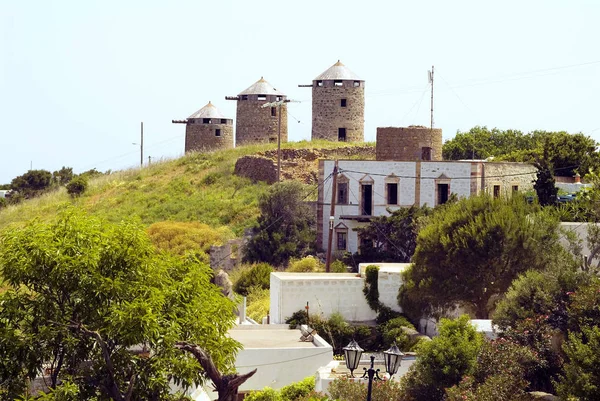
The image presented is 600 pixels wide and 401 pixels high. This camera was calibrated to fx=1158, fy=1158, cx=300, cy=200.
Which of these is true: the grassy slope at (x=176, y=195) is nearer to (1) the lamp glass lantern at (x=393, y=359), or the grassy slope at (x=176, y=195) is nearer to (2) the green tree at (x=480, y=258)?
(2) the green tree at (x=480, y=258)

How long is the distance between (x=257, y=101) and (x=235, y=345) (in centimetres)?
3987

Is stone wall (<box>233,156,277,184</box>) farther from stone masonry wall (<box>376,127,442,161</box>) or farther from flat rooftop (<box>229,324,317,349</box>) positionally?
flat rooftop (<box>229,324,317,349</box>)

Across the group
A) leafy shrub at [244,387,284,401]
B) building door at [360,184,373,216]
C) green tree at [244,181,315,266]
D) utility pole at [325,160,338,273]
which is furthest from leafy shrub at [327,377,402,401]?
building door at [360,184,373,216]

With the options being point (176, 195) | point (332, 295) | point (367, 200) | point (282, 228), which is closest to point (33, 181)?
point (176, 195)

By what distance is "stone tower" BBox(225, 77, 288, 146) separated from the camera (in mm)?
59312

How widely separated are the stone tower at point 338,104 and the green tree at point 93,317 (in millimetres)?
37845

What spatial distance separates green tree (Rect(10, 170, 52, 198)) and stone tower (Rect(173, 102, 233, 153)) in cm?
1626

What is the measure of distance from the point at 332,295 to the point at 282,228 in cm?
1095

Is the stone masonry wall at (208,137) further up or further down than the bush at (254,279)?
further up

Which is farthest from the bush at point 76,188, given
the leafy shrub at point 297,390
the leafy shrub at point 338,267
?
the leafy shrub at point 297,390

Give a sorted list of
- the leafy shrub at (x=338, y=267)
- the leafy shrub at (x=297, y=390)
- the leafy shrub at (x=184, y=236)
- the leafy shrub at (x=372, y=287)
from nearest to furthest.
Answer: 1. the leafy shrub at (x=297, y=390)
2. the leafy shrub at (x=372, y=287)
3. the leafy shrub at (x=338, y=267)
4. the leafy shrub at (x=184, y=236)

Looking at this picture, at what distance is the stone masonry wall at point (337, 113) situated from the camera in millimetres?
56844

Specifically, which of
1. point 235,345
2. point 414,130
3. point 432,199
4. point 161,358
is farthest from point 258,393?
point 414,130

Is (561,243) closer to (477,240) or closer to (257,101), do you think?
(477,240)
